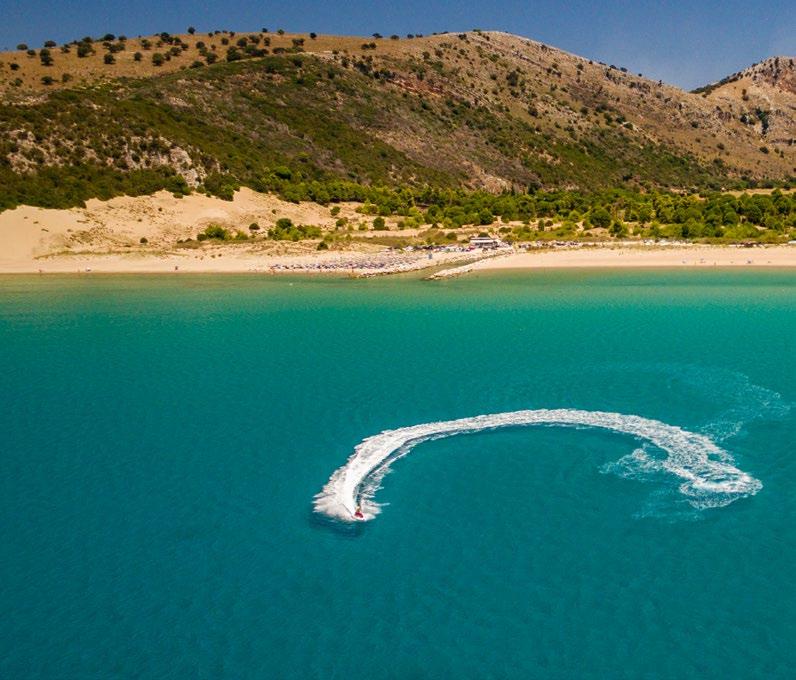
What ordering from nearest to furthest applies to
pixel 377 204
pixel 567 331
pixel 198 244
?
pixel 567 331 < pixel 198 244 < pixel 377 204

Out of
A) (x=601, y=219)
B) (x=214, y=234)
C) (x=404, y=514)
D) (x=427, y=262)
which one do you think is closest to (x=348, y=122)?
(x=214, y=234)

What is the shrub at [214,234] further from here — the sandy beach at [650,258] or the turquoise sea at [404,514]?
the turquoise sea at [404,514]

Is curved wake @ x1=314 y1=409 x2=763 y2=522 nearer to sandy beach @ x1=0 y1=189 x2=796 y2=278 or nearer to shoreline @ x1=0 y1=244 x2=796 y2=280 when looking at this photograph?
sandy beach @ x1=0 y1=189 x2=796 y2=278

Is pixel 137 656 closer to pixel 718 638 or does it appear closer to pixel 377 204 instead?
pixel 718 638

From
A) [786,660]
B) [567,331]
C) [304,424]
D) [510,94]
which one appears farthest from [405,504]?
[510,94]

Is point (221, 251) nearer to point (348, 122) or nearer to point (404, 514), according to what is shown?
point (348, 122)

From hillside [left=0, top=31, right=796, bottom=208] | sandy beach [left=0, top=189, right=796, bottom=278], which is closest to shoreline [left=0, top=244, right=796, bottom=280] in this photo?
sandy beach [left=0, top=189, right=796, bottom=278]
